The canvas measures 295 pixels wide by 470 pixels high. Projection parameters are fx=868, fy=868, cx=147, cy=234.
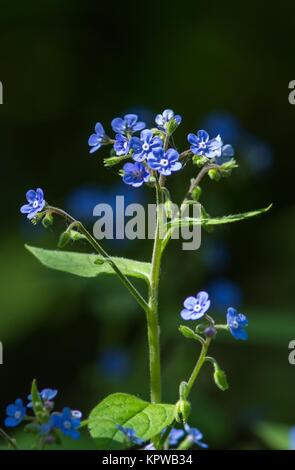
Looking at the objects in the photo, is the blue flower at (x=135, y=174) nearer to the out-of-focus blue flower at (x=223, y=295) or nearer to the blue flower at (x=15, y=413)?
the blue flower at (x=15, y=413)

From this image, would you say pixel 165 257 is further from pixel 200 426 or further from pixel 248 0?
pixel 248 0

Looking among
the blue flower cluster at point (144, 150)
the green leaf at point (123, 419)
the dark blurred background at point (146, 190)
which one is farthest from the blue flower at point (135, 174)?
the dark blurred background at point (146, 190)

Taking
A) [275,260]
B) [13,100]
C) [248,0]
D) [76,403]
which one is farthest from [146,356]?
[248,0]

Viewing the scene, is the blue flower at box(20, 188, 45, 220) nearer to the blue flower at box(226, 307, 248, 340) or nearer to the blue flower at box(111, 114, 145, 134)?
the blue flower at box(111, 114, 145, 134)

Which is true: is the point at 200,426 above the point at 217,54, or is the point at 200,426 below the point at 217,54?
below

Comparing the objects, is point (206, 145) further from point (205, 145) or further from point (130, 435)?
point (130, 435)

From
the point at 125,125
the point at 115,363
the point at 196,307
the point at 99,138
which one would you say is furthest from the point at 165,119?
the point at 115,363
